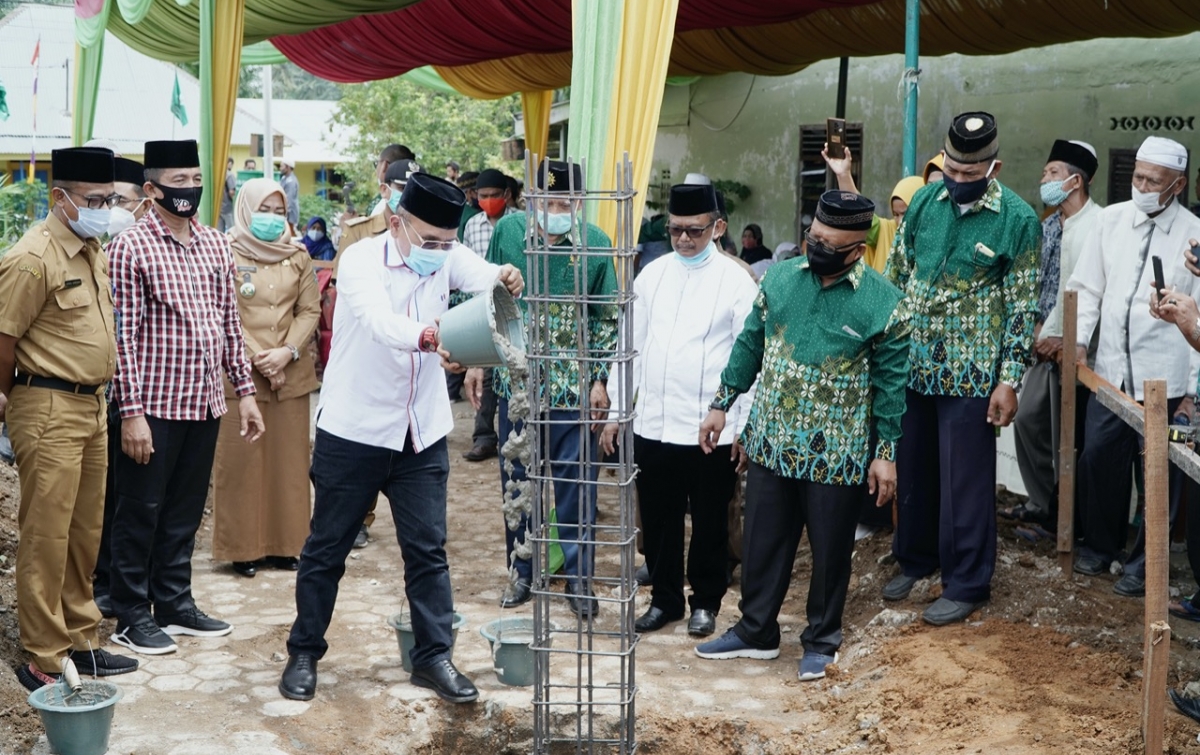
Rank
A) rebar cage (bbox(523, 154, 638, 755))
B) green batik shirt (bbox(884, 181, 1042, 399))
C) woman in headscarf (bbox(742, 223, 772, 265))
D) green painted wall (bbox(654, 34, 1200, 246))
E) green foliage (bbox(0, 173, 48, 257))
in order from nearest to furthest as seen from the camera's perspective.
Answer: rebar cage (bbox(523, 154, 638, 755))
green batik shirt (bbox(884, 181, 1042, 399))
green painted wall (bbox(654, 34, 1200, 246))
green foliage (bbox(0, 173, 48, 257))
woman in headscarf (bbox(742, 223, 772, 265))

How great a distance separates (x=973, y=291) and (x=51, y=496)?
3421mm

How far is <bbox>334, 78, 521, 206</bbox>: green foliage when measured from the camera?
84.5 feet

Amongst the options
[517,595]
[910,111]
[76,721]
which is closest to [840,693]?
[517,595]

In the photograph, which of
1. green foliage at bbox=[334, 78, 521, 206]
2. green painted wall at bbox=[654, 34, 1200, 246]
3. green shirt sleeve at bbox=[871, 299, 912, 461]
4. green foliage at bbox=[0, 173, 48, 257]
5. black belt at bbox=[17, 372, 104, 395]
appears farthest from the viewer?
green foliage at bbox=[334, 78, 521, 206]

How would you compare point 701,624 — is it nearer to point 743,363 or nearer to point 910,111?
point 743,363

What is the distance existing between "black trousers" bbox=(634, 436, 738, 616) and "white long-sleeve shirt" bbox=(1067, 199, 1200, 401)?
1.71 metres

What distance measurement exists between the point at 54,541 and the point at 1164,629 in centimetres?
350

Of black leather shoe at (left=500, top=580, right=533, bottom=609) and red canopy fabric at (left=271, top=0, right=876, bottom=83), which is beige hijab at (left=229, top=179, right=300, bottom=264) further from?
red canopy fabric at (left=271, top=0, right=876, bottom=83)

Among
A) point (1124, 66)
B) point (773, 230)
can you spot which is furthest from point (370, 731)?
point (773, 230)

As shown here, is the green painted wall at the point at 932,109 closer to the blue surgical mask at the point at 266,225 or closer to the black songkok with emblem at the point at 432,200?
the blue surgical mask at the point at 266,225

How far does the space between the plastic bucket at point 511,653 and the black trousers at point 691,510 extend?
88cm

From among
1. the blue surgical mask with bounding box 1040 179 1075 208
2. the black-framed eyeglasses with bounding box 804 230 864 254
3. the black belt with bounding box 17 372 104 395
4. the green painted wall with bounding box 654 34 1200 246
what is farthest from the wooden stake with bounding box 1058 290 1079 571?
the green painted wall with bounding box 654 34 1200 246

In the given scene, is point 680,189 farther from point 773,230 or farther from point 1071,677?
point 773,230

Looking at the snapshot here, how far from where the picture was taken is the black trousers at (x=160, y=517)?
16.0 feet
